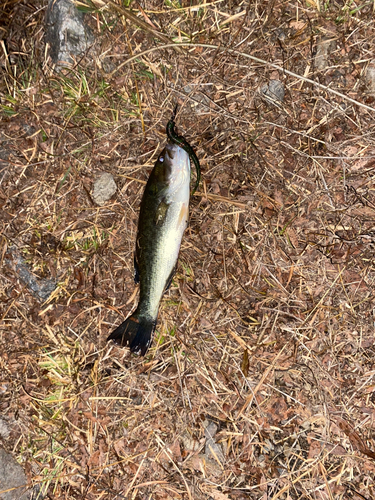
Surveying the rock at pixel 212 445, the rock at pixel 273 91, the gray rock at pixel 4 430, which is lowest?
the gray rock at pixel 4 430

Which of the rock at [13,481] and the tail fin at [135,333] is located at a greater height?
the tail fin at [135,333]

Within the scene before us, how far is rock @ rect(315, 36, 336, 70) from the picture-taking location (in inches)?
111

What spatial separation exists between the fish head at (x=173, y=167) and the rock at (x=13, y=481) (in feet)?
9.73

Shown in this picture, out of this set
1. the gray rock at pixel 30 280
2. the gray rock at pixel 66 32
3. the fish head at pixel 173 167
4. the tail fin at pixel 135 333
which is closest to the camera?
the fish head at pixel 173 167

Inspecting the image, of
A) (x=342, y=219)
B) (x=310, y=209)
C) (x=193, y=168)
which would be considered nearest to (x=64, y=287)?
(x=193, y=168)

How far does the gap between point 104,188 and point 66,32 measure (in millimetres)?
1366

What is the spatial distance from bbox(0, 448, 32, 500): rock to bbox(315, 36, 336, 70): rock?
444 centimetres

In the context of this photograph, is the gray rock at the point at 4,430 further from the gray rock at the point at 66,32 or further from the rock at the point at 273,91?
the rock at the point at 273,91

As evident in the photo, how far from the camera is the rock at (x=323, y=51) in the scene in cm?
281

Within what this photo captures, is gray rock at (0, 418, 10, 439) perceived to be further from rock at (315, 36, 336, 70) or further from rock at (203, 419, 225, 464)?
rock at (315, 36, 336, 70)

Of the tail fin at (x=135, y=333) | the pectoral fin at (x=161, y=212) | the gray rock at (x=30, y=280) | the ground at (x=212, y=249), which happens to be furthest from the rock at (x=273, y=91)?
the gray rock at (x=30, y=280)

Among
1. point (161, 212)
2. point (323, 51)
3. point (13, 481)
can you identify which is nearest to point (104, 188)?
point (161, 212)

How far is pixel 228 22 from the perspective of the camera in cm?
282

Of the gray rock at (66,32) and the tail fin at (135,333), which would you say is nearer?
the tail fin at (135,333)
